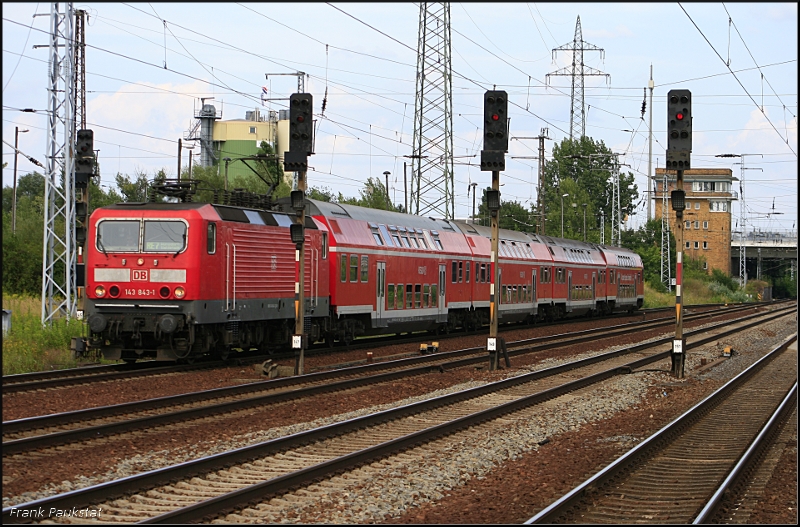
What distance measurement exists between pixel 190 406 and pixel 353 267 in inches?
440

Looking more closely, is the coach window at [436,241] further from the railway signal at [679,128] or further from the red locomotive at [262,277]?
the railway signal at [679,128]

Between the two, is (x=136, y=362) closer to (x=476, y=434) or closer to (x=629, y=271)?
(x=476, y=434)

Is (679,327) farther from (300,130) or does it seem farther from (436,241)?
(436,241)

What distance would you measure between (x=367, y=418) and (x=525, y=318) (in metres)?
27.6

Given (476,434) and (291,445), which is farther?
(476,434)

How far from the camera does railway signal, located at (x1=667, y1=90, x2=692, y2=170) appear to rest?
67.8ft

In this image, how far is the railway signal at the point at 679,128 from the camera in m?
20.7

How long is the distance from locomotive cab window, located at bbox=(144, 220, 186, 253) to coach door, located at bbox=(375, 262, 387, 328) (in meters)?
8.83

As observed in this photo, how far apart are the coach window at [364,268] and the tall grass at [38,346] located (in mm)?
7701

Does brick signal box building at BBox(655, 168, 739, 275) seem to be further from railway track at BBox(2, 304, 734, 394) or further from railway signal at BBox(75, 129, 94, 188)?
railway track at BBox(2, 304, 734, 394)

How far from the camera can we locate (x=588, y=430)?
14.5 metres

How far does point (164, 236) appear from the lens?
19656 millimetres

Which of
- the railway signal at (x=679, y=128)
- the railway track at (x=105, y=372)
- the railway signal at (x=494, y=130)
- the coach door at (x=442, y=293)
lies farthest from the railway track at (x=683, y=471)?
the coach door at (x=442, y=293)

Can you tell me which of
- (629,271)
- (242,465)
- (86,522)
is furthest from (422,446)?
(629,271)
